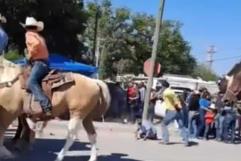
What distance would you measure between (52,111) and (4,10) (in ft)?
58.7

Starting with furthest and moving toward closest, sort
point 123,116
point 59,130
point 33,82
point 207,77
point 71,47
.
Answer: point 207,77 < point 71,47 < point 123,116 < point 59,130 < point 33,82

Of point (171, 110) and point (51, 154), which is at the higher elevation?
point (171, 110)

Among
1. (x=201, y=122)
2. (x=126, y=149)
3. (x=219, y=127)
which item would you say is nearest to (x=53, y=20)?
(x=201, y=122)

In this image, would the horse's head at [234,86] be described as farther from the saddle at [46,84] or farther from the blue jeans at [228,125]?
the blue jeans at [228,125]

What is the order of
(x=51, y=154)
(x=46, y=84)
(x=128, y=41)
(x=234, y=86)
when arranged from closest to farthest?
(x=234, y=86) → (x=46, y=84) → (x=51, y=154) → (x=128, y=41)

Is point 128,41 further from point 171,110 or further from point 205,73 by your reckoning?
point 171,110

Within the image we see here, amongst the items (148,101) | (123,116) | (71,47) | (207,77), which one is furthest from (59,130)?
(207,77)

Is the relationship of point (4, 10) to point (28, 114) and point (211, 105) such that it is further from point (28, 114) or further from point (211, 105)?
point (28, 114)

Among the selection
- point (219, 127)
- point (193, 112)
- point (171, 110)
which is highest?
point (171, 110)

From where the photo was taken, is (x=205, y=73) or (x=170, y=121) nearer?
(x=170, y=121)

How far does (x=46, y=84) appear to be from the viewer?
11.4 m

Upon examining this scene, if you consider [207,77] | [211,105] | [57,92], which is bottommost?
[207,77]

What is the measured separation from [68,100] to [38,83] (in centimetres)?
77

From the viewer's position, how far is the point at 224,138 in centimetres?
2130
